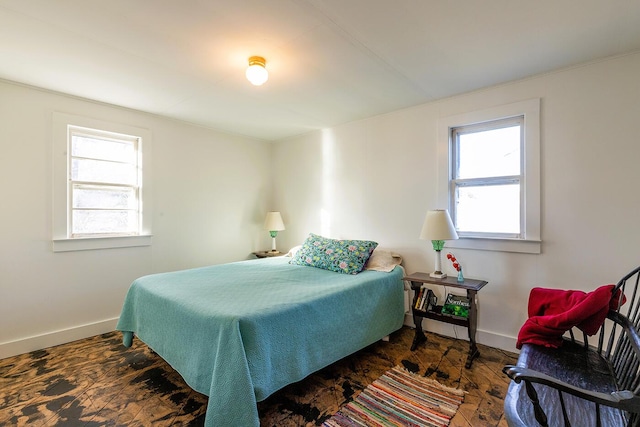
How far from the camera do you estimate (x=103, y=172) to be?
3238 mm

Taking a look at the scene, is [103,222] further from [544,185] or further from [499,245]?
[544,185]

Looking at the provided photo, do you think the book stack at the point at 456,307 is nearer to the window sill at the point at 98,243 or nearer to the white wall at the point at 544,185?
the white wall at the point at 544,185

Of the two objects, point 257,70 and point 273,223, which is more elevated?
point 257,70

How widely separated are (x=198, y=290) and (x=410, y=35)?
7.50 ft

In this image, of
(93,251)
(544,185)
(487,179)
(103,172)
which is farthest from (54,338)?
(544,185)

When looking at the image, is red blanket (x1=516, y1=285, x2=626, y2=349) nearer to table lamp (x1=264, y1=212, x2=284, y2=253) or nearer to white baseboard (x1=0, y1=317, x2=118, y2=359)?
table lamp (x1=264, y1=212, x2=284, y2=253)

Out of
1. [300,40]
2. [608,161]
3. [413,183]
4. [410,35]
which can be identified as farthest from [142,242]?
[608,161]

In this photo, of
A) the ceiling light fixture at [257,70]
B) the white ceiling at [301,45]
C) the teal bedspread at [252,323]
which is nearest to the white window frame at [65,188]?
the white ceiling at [301,45]

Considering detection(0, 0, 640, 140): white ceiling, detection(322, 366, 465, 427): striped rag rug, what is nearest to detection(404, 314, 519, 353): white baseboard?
detection(322, 366, 465, 427): striped rag rug

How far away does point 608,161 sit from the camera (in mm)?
2258

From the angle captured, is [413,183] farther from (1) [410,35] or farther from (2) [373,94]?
(1) [410,35]

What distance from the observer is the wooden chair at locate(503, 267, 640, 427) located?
928 mm

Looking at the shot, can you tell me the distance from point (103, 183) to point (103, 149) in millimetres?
370

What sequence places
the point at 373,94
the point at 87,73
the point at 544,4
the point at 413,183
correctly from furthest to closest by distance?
the point at 413,183 → the point at 373,94 → the point at 87,73 → the point at 544,4
